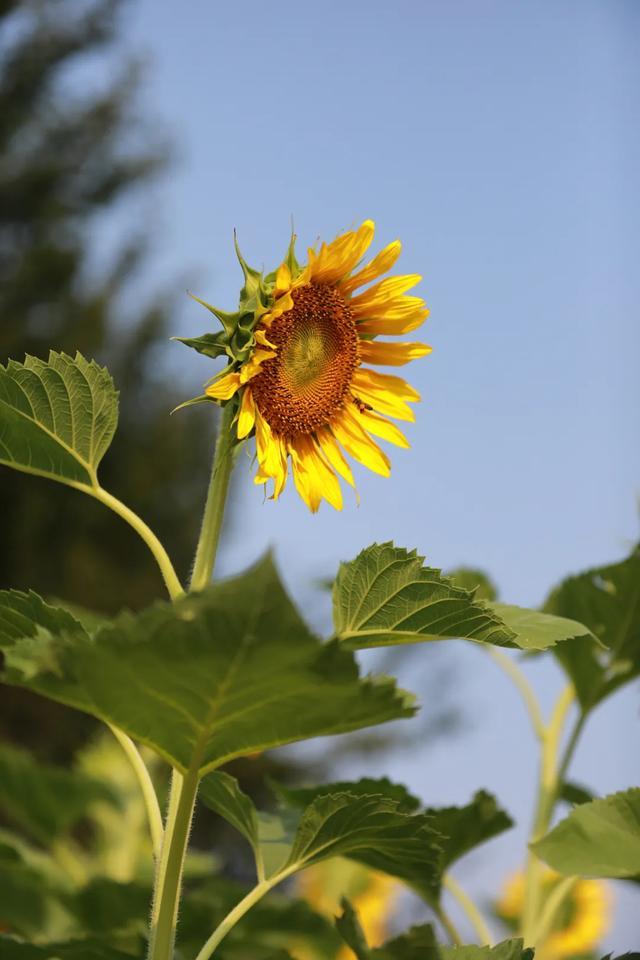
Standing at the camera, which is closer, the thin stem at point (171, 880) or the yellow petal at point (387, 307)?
the thin stem at point (171, 880)

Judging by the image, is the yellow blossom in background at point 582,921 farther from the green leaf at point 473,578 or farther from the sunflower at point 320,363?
the sunflower at point 320,363

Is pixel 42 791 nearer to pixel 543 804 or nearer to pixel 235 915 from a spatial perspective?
pixel 543 804

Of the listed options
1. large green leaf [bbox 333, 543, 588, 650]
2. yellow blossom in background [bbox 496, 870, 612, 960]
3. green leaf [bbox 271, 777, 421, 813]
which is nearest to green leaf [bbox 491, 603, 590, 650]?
large green leaf [bbox 333, 543, 588, 650]

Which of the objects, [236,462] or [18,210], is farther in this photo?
[18,210]

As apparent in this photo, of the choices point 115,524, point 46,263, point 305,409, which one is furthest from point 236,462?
point 115,524

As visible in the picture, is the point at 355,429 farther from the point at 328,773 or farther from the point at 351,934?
the point at 328,773

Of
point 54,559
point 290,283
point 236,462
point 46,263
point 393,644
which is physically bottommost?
point 393,644

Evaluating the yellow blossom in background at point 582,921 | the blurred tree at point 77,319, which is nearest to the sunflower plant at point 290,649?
the yellow blossom in background at point 582,921

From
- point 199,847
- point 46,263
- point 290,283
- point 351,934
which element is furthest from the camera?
point 46,263

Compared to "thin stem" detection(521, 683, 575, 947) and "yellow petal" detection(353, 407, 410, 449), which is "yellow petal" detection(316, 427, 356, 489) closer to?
"yellow petal" detection(353, 407, 410, 449)
